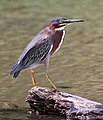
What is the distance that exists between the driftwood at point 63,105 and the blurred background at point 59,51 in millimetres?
296

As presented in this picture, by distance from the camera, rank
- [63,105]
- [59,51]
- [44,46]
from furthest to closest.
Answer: [59,51] < [44,46] < [63,105]

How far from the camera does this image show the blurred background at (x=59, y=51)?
359 inches

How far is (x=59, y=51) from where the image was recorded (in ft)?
40.5

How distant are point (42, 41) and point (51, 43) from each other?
0.13 metres

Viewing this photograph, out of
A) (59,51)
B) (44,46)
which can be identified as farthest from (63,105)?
(59,51)

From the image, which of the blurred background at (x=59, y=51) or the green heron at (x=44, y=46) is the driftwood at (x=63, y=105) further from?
the green heron at (x=44, y=46)

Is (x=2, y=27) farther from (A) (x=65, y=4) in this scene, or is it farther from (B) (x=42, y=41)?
(B) (x=42, y=41)

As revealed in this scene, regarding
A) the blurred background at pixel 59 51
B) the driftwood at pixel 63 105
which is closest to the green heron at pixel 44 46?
the driftwood at pixel 63 105

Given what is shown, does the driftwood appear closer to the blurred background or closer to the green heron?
the blurred background

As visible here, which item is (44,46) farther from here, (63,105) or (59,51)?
(59,51)

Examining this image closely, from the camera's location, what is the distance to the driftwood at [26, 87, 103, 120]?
710 cm

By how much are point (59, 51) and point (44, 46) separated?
459 centimetres

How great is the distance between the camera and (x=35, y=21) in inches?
648

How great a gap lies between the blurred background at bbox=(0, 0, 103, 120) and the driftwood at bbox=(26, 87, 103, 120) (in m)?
0.30
